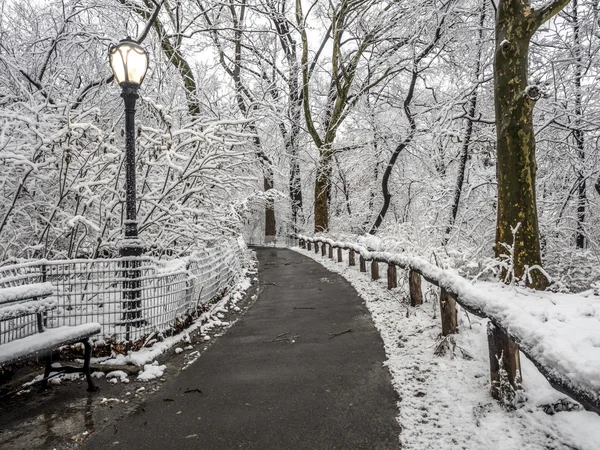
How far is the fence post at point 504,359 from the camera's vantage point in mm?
3254

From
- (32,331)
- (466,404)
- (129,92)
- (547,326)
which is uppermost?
(129,92)

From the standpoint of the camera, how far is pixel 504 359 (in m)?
3.29

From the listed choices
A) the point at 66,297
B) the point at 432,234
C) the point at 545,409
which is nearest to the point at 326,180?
the point at 432,234

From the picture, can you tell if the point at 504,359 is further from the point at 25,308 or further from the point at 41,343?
the point at 25,308

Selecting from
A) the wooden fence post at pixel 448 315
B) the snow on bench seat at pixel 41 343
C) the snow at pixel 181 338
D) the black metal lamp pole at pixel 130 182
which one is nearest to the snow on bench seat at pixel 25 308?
the snow on bench seat at pixel 41 343

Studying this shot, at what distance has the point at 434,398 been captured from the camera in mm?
3582

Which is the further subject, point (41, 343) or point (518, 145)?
point (518, 145)

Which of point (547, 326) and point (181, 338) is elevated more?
point (547, 326)

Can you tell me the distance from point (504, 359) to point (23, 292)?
189 inches

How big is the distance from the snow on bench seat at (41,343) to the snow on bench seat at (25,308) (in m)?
0.27

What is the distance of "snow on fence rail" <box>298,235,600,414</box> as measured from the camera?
2139 millimetres

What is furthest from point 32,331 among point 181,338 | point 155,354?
point 181,338

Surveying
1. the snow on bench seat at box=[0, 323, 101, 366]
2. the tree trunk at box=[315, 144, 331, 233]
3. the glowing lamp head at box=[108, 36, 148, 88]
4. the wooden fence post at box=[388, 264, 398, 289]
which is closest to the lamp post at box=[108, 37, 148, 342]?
the glowing lamp head at box=[108, 36, 148, 88]

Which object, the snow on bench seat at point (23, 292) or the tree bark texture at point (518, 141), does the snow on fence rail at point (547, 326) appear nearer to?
the tree bark texture at point (518, 141)
